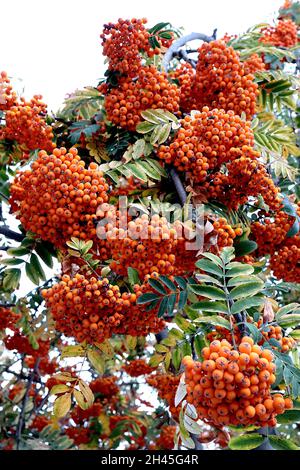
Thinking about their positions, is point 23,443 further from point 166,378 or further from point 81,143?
point 81,143

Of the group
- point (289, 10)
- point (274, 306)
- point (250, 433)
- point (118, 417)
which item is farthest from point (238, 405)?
point (289, 10)

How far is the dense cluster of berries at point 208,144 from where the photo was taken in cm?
267

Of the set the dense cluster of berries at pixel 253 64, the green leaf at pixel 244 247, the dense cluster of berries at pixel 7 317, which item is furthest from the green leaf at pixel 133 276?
the dense cluster of berries at pixel 7 317

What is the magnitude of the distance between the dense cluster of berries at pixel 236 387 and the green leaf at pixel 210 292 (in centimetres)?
36

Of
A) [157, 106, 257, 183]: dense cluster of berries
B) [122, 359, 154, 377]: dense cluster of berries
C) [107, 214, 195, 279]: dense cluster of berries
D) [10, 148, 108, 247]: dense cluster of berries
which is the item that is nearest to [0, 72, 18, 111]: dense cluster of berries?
[10, 148, 108, 247]: dense cluster of berries

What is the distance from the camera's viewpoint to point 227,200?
283cm

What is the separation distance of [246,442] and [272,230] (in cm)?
143

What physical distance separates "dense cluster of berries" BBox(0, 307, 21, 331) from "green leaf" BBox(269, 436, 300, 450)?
2547 mm

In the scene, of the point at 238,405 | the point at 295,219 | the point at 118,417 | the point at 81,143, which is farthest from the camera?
the point at 118,417

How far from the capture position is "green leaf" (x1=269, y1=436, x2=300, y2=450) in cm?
178

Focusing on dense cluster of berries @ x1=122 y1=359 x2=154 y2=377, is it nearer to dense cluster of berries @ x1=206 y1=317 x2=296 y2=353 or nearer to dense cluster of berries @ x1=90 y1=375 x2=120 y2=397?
dense cluster of berries @ x1=90 y1=375 x2=120 y2=397

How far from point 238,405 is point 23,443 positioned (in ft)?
10.4

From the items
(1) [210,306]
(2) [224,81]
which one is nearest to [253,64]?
(2) [224,81]

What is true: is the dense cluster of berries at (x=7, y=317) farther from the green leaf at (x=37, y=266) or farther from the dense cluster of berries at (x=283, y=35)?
the dense cluster of berries at (x=283, y=35)
